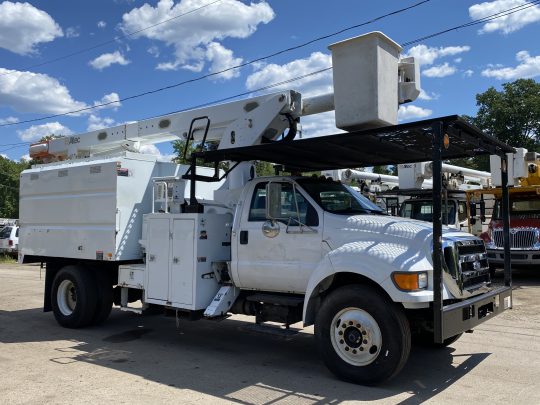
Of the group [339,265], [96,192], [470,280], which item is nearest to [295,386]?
[339,265]

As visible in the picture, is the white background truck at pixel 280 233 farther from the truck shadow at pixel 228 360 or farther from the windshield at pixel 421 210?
the windshield at pixel 421 210

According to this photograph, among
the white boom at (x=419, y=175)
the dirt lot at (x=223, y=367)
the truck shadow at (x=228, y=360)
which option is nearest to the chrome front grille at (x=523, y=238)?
the white boom at (x=419, y=175)

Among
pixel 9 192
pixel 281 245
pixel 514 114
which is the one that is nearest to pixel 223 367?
pixel 281 245

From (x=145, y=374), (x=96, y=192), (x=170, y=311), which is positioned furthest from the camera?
(x=96, y=192)

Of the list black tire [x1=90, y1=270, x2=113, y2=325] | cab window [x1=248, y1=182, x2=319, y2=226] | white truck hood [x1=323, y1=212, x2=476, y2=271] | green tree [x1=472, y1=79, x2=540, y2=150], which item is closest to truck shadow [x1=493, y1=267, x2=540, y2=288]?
white truck hood [x1=323, y1=212, x2=476, y2=271]

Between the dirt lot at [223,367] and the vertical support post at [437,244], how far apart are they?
2.48 feet

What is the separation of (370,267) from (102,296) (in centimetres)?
499

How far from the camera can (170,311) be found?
7.58 meters

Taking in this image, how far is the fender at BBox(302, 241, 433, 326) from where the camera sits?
17.3 feet

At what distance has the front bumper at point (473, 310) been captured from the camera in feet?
17.0

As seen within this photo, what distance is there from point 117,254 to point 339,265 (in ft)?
12.7

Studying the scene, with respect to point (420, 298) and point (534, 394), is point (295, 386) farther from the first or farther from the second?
point (534, 394)

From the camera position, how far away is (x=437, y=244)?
5.11 metres

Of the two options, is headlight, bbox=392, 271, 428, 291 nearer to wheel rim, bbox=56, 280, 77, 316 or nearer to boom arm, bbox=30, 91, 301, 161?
boom arm, bbox=30, 91, 301, 161
